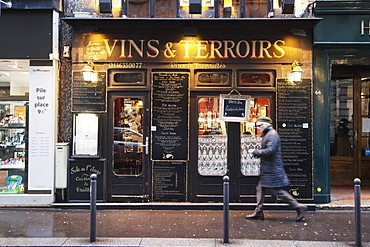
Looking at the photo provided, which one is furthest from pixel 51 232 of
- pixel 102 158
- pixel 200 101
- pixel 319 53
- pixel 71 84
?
pixel 319 53

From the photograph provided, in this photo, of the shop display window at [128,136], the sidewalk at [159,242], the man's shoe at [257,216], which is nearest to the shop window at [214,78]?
the shop display window at [128,136]

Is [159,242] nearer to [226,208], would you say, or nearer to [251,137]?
[226,208]

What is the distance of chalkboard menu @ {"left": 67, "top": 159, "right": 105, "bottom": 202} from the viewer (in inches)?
295

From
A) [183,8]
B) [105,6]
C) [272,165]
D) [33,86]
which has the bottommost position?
[272,165]

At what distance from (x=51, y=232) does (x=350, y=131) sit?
7935 millimetres

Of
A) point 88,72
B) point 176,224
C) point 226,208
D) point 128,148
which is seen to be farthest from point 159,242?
point 88,72

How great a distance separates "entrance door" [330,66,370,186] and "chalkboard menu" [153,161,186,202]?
4480 mm

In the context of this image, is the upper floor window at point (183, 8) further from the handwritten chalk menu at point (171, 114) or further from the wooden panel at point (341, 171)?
the wooden panel at point (341, 171)

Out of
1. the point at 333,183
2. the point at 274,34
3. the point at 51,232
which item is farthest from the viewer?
the point at 333,183

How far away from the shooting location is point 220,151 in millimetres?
7621

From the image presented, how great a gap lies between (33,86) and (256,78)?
4.87 meters

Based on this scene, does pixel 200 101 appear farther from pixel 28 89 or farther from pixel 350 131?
pixel 350 131

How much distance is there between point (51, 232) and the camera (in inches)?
235

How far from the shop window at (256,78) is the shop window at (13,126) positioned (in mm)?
4801
